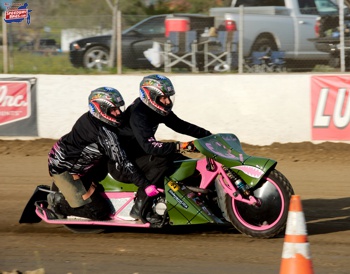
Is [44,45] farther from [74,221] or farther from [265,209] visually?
[265,209]

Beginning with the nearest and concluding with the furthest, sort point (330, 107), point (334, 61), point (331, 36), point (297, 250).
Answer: point (297, 250)
point (330, 107)
point (334, 61)
point (331, 36)

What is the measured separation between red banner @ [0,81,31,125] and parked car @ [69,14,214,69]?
1.73 m

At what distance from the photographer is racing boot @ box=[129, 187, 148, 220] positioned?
27.5 ft

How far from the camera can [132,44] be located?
1672 cm

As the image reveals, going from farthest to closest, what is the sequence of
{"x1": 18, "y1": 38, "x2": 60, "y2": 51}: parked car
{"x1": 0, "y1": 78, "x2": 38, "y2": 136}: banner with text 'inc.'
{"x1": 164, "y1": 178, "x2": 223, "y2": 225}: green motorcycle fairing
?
1. {"x1": 18, "y1": 38, "x2": 60, "y2": 51}: parked car
2. {"x1": 0, "y1": 78, "x2": 38, "y2": 136}: banner with text 'inc.'
3. {"x1": 164, "y1": 178, "x2": 223, "y2": 225}: green motorcycle fairing

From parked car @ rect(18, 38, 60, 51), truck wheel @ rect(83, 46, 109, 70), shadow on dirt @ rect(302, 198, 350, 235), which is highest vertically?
parked car @ rect(18, 38, 60, 51)

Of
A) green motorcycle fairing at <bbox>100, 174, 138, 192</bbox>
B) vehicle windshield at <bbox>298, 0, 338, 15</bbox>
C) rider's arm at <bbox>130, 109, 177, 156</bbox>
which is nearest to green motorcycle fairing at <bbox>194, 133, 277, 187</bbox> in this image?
rider's arm at <bbox>130, 109, 177, 156</bbox>

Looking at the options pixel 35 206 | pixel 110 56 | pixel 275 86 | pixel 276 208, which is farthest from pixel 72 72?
pixel 276 208

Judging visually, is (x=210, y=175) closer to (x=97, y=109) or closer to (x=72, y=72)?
(x=97, y=109)

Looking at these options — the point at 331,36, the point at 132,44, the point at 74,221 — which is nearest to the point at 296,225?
the point at 74,221

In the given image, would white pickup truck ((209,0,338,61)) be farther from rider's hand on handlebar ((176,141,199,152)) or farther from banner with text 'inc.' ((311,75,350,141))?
rider's hand on handlebar ((176,141,199,152))

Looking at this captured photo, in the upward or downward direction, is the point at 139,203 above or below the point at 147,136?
below

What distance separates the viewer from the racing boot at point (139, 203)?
8.39m

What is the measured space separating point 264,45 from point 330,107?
8.36ft
